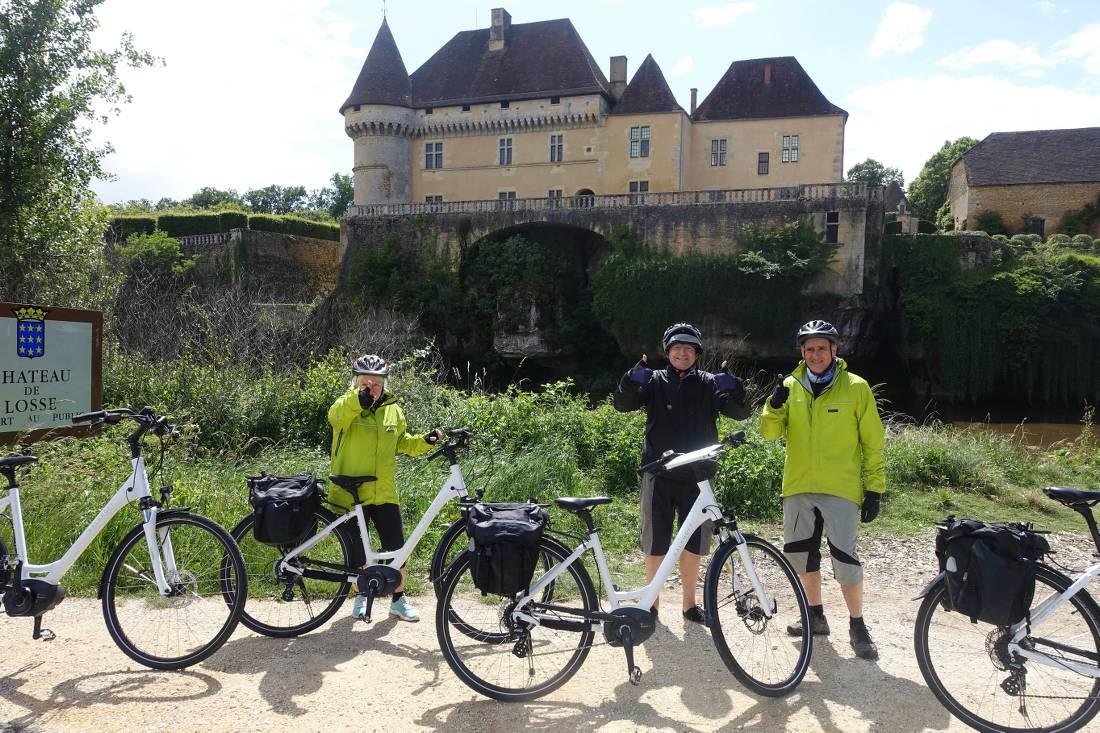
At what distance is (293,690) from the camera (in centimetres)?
346

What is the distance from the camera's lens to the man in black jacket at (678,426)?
429 centimetres

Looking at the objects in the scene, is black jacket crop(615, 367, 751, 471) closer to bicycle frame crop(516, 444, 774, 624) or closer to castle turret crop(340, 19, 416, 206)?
bicycle frame crop(516, 444, 774, 624)

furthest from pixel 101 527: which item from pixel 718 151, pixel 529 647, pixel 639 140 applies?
pixel 718 151

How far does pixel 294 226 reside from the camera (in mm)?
36969

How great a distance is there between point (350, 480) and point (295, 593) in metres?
0.87

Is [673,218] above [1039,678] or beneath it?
above

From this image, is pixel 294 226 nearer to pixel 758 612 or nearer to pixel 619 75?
pixel 619 75

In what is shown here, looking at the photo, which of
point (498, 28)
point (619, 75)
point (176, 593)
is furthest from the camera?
point (498, 28)

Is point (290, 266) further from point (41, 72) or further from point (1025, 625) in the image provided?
point (1025, 625)

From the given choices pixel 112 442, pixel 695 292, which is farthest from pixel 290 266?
pixel 112 442

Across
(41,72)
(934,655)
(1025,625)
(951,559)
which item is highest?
(41,72)

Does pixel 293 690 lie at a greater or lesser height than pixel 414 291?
lesser

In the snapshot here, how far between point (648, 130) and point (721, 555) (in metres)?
30.4

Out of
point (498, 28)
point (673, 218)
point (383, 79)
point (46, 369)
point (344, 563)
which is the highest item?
point (498, 28)
